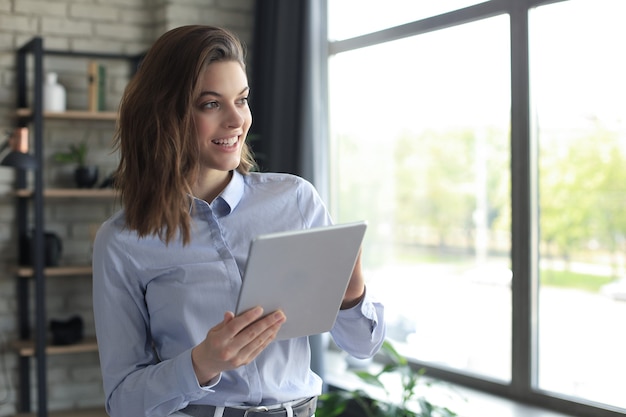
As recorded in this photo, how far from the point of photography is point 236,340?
1.30 m

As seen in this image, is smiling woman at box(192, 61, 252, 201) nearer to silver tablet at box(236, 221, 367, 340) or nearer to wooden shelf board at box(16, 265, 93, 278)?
silver tablet at box(236, 221, 367, 340)

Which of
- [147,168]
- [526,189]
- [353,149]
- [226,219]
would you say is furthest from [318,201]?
[353,149]

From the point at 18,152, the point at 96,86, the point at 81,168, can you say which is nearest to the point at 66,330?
the point at 81,168

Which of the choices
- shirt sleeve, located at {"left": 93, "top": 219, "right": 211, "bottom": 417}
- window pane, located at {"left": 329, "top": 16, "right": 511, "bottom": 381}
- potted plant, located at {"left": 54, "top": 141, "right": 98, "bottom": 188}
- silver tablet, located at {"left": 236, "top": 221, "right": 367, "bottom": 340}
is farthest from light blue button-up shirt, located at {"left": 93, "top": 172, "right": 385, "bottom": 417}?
potted plant, located at {"left": 54, "top": 141, "right": 98, "bottom": 188}

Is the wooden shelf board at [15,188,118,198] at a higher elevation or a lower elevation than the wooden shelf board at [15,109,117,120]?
lower

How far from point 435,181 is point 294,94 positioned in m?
0.78

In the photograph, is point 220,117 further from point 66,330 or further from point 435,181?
point 66,330

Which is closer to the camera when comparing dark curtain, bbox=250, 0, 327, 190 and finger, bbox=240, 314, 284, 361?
finger, bbox=240, 314, 284, 361

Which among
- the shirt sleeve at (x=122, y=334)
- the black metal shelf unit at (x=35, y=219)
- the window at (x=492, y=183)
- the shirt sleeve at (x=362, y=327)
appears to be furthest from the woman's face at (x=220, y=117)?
the black metal shelf unit at (x=35, y=219)

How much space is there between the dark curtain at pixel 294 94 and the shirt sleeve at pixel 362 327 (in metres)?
2.03

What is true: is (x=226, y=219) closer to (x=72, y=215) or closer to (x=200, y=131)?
(x=200, y=131)

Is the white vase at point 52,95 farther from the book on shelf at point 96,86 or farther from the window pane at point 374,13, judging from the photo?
the window pane at point 374,13

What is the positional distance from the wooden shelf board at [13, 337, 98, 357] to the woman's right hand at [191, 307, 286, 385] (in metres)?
2.61

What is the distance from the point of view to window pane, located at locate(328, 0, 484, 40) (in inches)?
138
